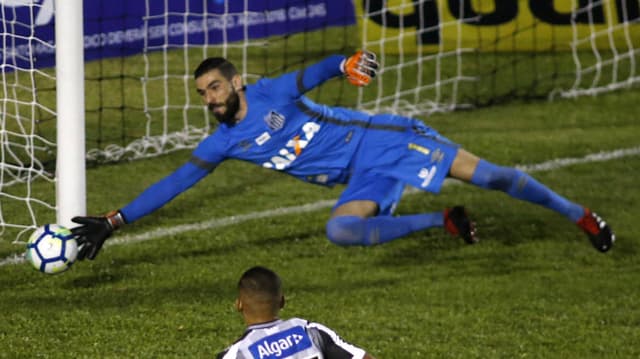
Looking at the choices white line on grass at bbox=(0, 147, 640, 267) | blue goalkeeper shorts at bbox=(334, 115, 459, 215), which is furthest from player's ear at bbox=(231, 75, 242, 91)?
white line on grass at bbox=(0, 147, 640, 267)

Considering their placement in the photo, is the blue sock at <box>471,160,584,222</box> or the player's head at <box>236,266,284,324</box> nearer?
the player's head at <box>236,266,284,324</box>

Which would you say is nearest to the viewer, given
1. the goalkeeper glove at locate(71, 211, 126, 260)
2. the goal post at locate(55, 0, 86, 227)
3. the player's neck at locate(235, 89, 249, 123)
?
the goalkeeper glove at locate(71, 211, 126, 260)

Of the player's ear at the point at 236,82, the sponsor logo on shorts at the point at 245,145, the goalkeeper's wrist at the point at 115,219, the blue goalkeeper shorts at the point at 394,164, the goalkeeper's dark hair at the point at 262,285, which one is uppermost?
the goalkeeper's dark hair at the point at 262,285

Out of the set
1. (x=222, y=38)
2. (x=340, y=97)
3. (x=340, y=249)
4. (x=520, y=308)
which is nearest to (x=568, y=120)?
(x=340, y=97)

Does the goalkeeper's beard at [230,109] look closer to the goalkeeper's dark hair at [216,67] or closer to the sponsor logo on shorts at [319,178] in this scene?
the goalkeeper's dark hair at [216,67]

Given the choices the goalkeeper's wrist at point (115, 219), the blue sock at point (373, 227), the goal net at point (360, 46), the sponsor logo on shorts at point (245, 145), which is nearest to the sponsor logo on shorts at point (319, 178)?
the blue sock at point (373, 227)

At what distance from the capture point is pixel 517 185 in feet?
25.6

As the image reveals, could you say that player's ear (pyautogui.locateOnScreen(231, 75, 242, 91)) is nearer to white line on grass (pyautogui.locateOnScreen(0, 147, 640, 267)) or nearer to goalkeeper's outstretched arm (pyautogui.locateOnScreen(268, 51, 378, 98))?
goalkeeper's outstretched arm (pyautogui.locateOnScreen(268, 51, 378, 98))

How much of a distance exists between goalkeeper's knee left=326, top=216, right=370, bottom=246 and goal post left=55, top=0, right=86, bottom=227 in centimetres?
144

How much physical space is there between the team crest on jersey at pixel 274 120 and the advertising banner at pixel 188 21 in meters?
3.84

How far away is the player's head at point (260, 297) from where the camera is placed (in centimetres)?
475

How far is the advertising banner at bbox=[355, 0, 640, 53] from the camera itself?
13234 millimetres

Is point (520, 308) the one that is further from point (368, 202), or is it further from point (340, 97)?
point (340, 97)

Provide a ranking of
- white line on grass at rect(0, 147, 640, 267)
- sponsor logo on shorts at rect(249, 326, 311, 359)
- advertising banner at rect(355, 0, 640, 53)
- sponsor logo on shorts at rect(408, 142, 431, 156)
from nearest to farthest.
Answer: sponsor logo on shorts at rect(249, 326, 311, 359) < sponsor logo on shorts at rect(408, 142, 431, 156) < white line on grass at rect(0, 147, 640, 267) < advertising banner at rect(355, 0, 640, 53)
